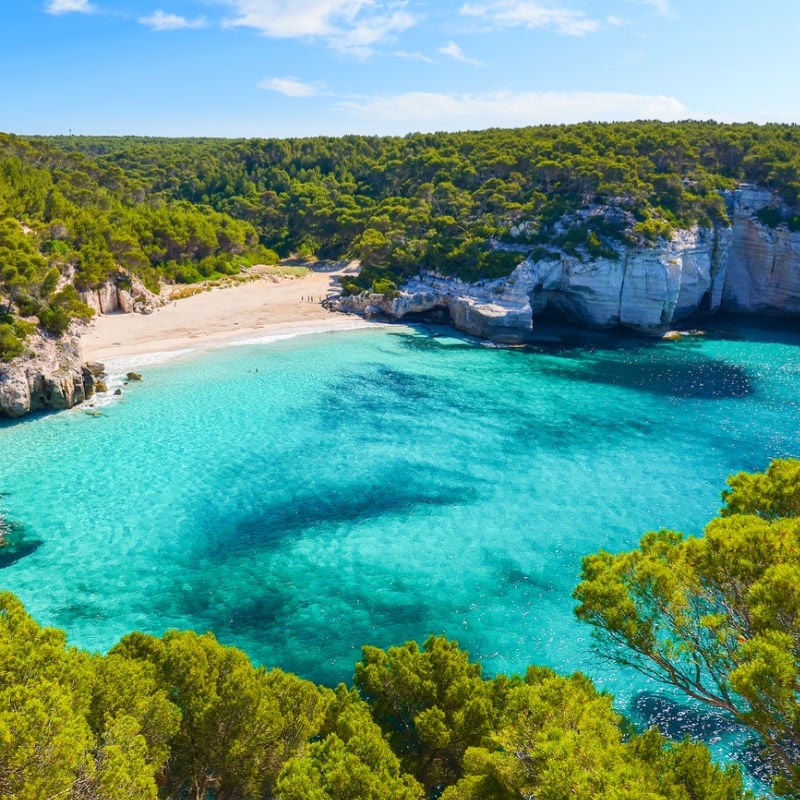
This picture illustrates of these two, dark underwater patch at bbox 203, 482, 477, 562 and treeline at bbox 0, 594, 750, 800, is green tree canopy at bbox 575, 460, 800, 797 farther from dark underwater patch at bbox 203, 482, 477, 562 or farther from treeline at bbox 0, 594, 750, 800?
dark underwater patch at bbox 203, 482, 477, 562

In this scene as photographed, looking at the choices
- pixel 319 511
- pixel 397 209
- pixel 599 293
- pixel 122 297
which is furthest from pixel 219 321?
pixel 599 293

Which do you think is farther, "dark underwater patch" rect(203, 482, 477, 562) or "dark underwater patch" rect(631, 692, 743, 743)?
"dark underwater patch" rect(203, 482, 477, 562)

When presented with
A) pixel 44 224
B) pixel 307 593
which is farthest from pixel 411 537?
pixel 44 224

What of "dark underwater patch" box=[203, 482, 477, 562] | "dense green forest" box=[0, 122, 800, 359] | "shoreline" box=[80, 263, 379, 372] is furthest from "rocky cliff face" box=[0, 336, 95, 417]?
"dark underwater patch" box=[203, 482, 477, 562]

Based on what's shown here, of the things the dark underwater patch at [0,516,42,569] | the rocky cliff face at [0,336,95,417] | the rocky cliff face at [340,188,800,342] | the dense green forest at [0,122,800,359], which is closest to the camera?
the dark underwater patch at [0,516,42,569]

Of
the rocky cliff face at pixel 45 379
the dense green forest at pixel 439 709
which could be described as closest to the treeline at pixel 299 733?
the dense green forest at pixel 439 709

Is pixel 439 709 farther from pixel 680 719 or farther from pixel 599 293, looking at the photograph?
pixel 599 293
